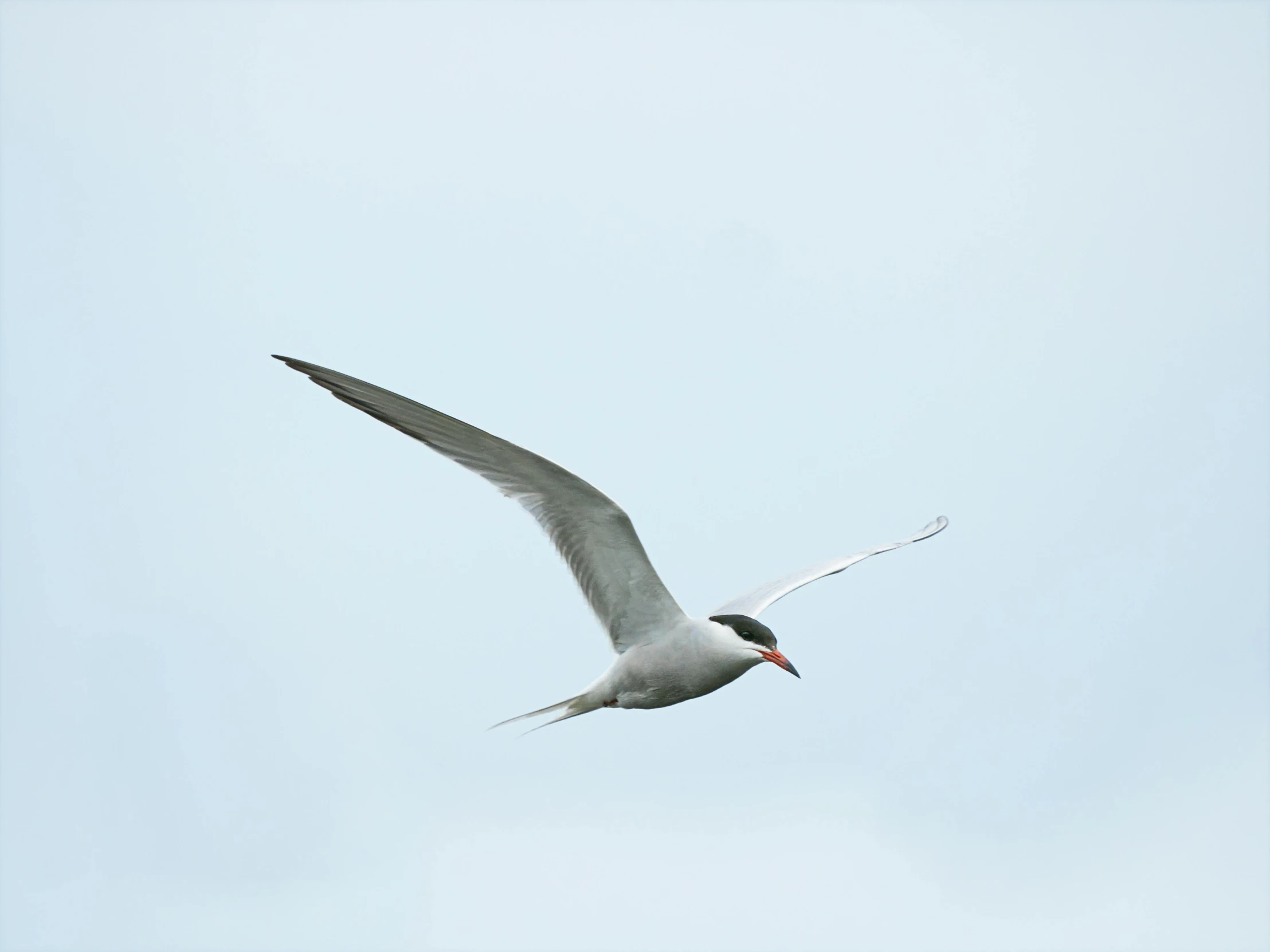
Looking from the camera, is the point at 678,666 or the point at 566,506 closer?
the point at 566,506

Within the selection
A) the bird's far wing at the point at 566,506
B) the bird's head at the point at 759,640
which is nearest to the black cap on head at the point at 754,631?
the bird's head at the point at 759,640

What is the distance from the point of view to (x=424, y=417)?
8.95 meters

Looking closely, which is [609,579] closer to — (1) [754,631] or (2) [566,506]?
(2) [566,506]

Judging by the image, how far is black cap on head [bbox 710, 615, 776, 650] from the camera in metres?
9.60

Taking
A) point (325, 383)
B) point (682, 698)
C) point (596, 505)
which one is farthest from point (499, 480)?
point (682, 698)

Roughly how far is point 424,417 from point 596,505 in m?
1.19

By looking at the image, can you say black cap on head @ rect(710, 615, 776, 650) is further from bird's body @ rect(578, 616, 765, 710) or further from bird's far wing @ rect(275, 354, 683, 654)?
bird's far wing @ rect(275, 354, 683, 654)

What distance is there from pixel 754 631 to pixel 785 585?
173cm

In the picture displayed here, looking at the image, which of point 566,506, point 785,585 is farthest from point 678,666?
point 785,585

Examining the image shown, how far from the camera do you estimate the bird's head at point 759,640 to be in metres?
9.58

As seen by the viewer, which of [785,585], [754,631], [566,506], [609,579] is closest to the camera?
[566,506]

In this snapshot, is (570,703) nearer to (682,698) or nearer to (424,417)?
(682,698)

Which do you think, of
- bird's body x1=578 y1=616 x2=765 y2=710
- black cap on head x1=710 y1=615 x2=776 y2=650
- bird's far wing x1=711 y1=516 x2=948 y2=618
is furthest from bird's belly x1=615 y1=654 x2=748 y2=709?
bird's far wing x1=711 y1=516 x2=948 y2=618

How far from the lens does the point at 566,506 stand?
30.8ft
